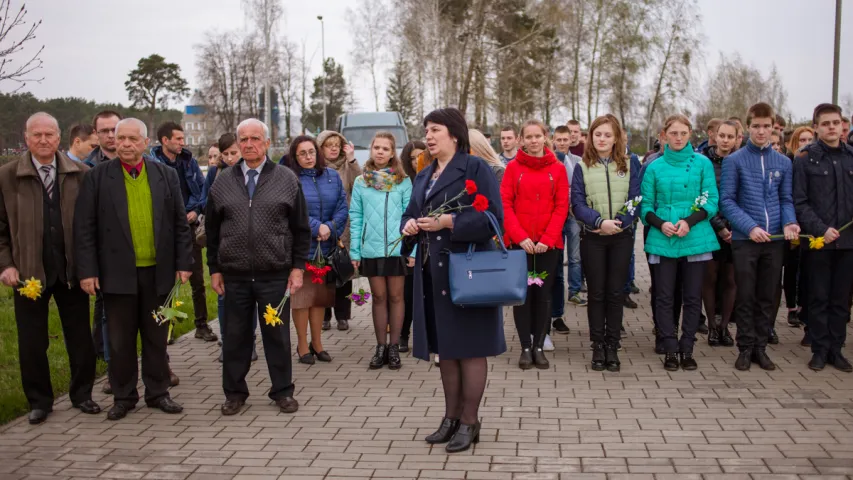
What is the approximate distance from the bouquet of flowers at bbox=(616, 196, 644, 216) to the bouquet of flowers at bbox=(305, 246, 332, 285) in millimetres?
2659

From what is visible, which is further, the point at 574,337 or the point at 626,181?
the point at 574,337

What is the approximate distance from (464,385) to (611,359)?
2.45m

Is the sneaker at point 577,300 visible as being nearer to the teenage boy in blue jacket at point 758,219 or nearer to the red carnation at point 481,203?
the teenage boy in blue jacket at point 758,219

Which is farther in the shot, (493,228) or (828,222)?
(828,222)

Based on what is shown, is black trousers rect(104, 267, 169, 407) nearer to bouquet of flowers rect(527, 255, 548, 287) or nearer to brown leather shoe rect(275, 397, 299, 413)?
brown leather shoe rect(275, 397, 299, 413)

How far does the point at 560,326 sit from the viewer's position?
8898 mm

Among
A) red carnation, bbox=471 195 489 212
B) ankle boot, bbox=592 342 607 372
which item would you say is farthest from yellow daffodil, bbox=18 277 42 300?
ankle boot, bbox=592 342 607 372

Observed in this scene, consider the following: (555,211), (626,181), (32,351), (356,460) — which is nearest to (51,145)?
(32,351)

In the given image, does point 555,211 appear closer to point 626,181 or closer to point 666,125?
point 626,181

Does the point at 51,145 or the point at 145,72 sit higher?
the point at 145,72

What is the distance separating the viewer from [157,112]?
6034 cm

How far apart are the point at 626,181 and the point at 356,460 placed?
3620 mm

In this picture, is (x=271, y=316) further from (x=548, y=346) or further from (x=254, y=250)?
(x=548, y=346)

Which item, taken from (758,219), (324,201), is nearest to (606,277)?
(758,219)
